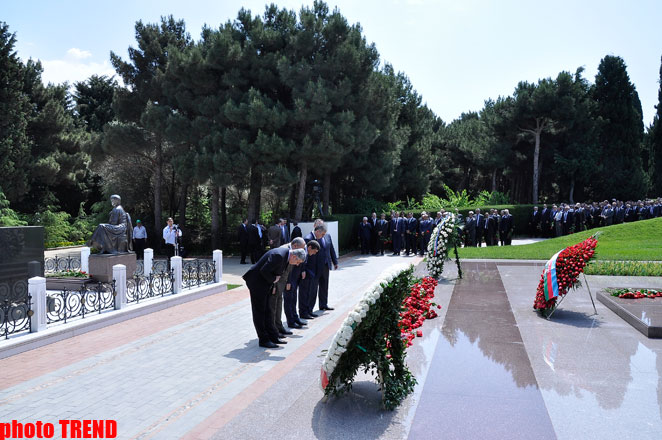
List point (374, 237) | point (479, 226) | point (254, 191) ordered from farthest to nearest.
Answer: point (254, 191), point (479, 226), point (374, 237)

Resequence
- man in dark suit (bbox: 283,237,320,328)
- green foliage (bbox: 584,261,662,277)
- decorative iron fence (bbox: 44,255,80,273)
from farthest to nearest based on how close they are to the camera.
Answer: green foliage (bbox: 584,261,662,277) → decorative iron fence (bbox: 44,255,80,273) → man in dark suit (bbox: 283,237,320,328)

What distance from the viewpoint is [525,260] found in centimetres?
1686

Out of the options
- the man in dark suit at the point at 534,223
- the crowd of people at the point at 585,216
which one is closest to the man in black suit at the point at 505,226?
the crowd of people at the point at 585,216

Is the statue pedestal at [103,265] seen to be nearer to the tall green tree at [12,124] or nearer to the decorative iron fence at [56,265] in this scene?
the decorative iron fence at [56,265]

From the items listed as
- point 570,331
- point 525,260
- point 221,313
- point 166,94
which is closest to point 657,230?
point 525,260

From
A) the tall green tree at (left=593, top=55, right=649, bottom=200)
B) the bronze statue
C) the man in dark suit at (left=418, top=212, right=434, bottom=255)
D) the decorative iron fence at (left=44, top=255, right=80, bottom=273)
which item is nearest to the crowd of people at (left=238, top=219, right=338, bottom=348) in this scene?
the bronze statue

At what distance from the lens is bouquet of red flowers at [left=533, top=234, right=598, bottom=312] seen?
8.41 m

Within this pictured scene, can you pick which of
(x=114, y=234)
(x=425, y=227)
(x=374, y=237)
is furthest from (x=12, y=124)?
(x=425, y=227)

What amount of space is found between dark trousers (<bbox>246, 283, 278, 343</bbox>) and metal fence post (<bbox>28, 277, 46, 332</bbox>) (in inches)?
134

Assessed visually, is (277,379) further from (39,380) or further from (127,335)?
(127,335)

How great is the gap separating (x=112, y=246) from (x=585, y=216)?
23.2 m

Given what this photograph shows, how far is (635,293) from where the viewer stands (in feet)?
32.1

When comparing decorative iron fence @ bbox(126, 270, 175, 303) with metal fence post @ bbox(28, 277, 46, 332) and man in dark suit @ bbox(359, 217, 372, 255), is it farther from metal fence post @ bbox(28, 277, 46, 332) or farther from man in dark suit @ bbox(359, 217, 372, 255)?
man in dark suit @ bbox(359, 217, 372, 255)

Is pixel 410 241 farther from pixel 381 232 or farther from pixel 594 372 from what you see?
pixel 594 372
